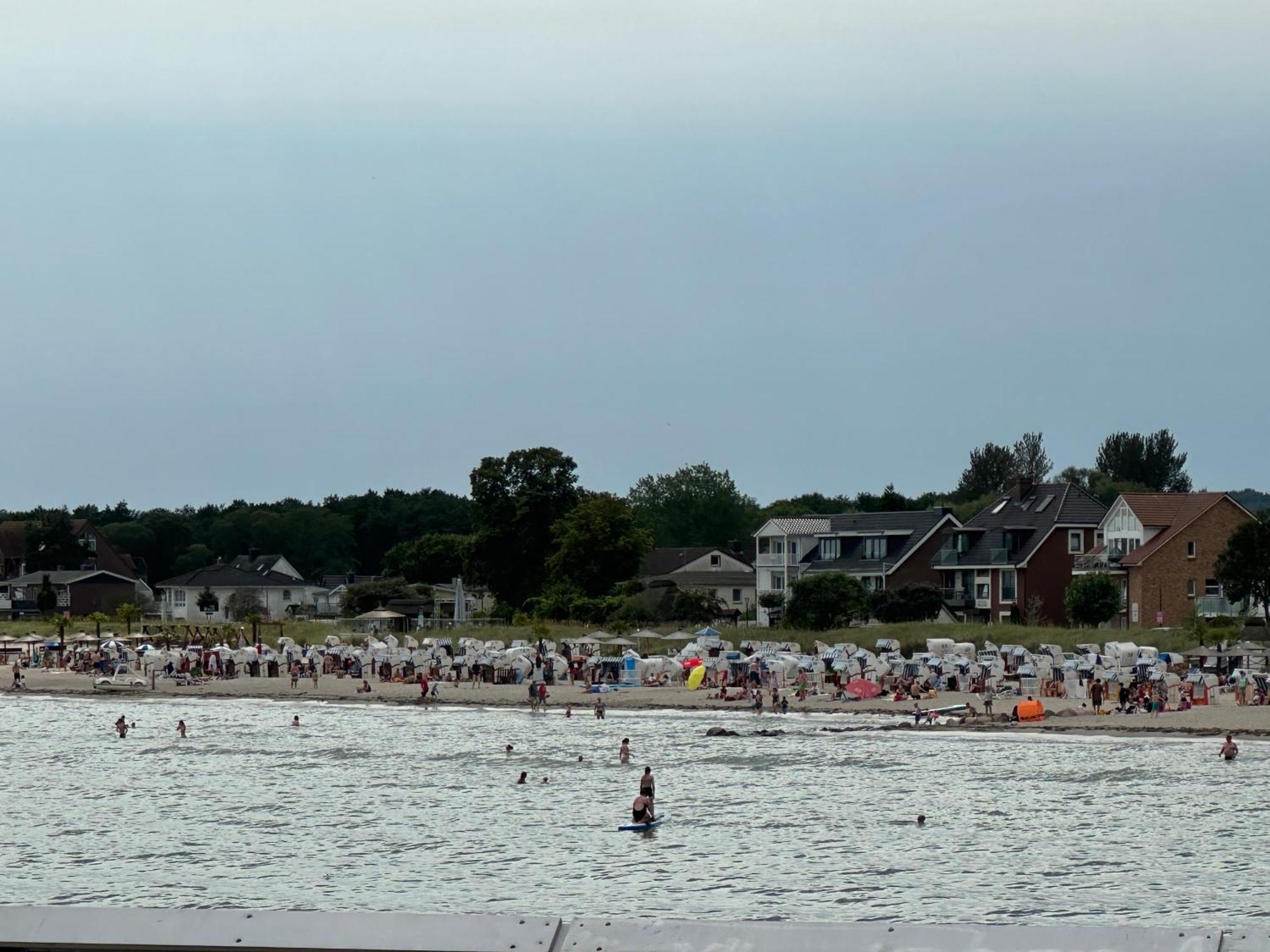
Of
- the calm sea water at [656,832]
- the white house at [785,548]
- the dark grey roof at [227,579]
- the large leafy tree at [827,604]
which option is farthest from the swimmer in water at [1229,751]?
the dark grey roof at [227,579]

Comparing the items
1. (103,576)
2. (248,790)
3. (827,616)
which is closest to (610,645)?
(827,616)

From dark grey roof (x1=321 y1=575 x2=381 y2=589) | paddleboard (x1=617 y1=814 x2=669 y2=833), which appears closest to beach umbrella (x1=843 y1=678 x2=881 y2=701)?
paddleboard (x1=617 y1=814 x2=669 y2=833)

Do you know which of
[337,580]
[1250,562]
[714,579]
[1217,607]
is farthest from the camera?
[337,580]

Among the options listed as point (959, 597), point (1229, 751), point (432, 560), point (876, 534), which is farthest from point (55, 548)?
point (1229, 751)

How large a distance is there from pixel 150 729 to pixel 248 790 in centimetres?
1778

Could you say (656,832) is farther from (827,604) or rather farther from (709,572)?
(709,572)

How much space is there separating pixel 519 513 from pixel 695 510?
7060 centimetres

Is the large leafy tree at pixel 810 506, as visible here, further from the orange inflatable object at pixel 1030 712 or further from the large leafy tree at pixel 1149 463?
the orange inflatable object at pixel 1030 712

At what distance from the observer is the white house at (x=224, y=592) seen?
12262 centimetres

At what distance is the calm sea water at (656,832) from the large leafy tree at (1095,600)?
24078 mm

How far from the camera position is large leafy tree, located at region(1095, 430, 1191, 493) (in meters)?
138

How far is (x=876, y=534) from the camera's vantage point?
9038 centimetres

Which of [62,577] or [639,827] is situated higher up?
[62,577]

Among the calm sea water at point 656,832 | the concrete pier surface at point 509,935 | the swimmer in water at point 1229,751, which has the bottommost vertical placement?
the calm sea water at point 656,832
